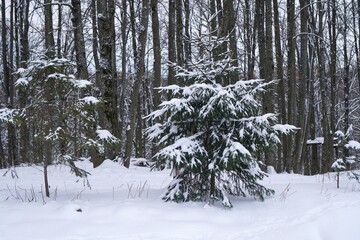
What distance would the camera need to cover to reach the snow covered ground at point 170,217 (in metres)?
4.02

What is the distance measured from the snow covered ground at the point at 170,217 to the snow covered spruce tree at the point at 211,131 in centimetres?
35

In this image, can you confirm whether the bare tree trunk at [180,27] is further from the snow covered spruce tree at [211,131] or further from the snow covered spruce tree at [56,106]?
the snow covered spruce tree at [56,106]

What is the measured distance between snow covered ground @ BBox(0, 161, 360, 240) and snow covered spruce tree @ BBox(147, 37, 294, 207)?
35cm

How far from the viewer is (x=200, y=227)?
13.9 ft

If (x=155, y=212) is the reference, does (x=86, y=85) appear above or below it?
above

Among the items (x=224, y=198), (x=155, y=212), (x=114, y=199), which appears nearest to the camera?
(x=155, y=212)

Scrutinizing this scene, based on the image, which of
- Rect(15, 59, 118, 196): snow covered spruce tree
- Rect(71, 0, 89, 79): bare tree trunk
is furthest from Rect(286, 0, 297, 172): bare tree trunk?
Rect(15, 59, 118, 196): snow covered spruce tree

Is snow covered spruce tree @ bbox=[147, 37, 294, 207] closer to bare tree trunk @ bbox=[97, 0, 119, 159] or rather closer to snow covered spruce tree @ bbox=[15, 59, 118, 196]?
snow covered spruce tree @ bbox=[15, 59, 118, 196]

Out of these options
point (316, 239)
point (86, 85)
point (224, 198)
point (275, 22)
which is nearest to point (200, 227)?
point (224, 198)

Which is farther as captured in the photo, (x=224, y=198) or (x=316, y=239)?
(x=224, y=198)

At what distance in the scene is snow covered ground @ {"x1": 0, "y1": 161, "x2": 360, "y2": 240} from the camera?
4016mm

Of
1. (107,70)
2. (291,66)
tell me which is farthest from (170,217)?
(291,66)

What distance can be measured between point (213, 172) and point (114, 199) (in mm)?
1638

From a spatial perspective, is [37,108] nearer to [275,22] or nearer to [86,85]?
[86,85]
